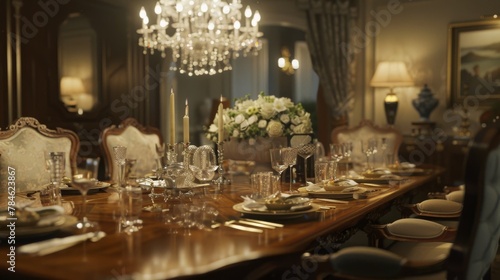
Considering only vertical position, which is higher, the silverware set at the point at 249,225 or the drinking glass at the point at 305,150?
the drinking glass at the point at 305,150

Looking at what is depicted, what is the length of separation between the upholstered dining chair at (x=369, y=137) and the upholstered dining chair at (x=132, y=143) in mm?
1403

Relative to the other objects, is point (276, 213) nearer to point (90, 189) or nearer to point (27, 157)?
point (90, 189)

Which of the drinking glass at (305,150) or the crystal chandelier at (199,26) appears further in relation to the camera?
the crystal chandelier at (199,26)

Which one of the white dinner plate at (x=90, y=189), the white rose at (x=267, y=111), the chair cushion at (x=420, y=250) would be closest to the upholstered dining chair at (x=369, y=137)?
the white rose at (x=267, y=111)

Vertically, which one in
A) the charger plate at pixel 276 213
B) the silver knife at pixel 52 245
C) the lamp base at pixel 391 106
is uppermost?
the lamp base at pixel 391 106

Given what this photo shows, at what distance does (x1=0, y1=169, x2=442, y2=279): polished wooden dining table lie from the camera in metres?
1.08

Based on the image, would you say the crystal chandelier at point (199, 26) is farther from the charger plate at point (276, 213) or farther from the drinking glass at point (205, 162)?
the charger plate at point (276, 213)

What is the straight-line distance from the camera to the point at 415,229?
5.95ft

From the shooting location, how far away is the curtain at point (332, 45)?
545 cm

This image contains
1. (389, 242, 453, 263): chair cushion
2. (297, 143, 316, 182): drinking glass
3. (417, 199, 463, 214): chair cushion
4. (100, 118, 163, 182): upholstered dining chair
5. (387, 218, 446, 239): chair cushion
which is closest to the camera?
(387, 218, 446, 239): chair cushion

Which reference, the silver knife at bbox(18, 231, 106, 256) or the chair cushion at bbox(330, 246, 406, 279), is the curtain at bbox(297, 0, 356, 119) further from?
the silver knife at bbox(18, 231, 106, 256)

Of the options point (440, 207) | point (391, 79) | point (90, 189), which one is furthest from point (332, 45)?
point (90, 189)

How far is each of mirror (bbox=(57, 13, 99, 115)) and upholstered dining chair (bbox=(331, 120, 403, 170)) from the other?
7.30ft

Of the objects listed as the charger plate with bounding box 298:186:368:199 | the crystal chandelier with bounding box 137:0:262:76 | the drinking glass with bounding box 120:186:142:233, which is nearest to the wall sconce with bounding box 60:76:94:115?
the crystal chandelier with bounding box 137:0:262:76
